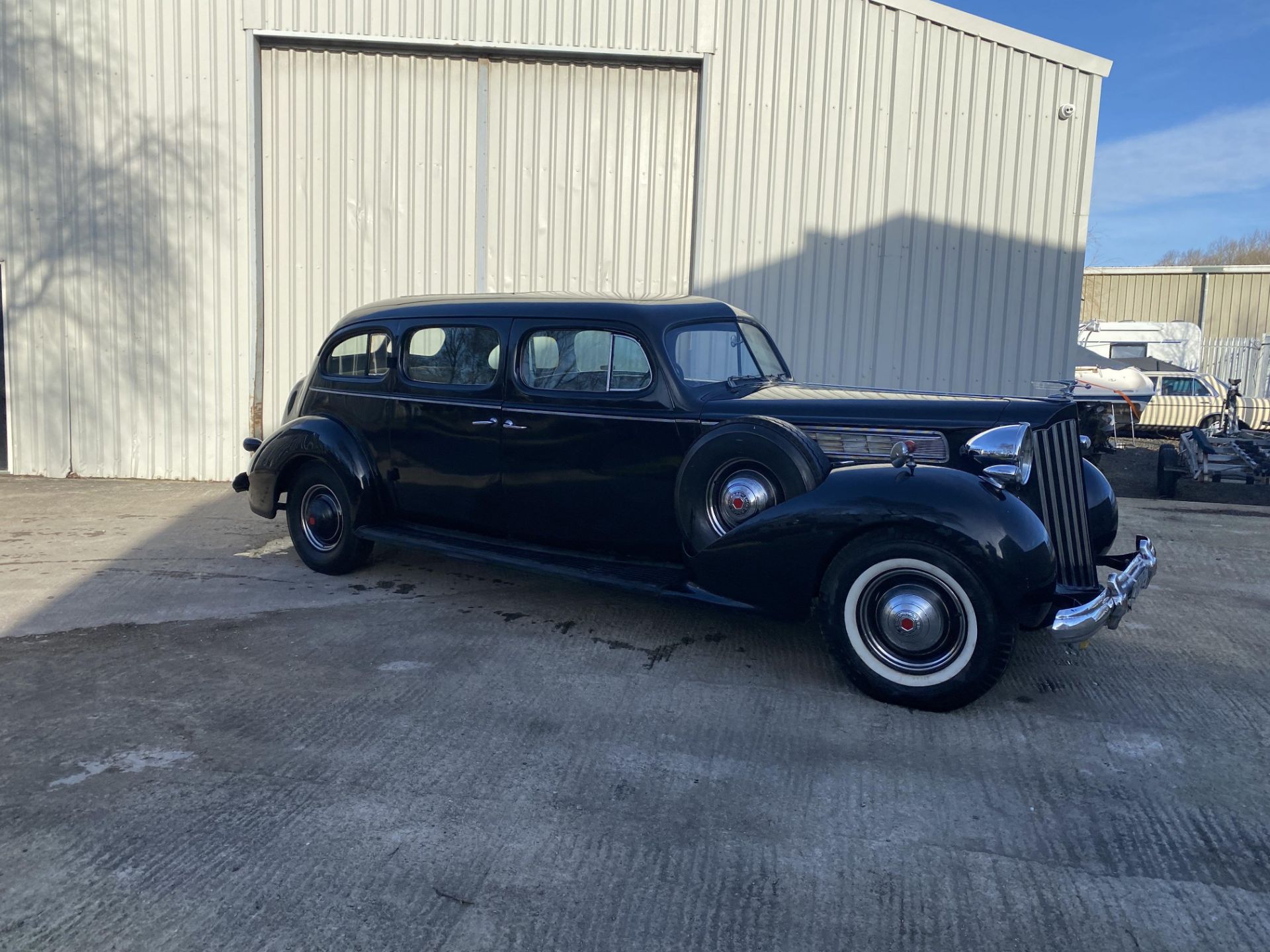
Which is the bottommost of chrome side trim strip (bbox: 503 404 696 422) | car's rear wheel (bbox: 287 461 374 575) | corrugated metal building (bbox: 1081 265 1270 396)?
car's rear wheel (bbox: 287 461 374 575)

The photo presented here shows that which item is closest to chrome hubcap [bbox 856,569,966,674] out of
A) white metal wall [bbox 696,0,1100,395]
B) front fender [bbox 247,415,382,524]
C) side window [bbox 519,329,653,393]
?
side window [bbox 519,329,653,393]

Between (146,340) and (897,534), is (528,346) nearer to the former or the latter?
(897,534)

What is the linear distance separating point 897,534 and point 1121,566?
1.62 metres

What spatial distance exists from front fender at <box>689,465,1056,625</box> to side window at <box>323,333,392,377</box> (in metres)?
2.47

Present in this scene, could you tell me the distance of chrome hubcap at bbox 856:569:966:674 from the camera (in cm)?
393

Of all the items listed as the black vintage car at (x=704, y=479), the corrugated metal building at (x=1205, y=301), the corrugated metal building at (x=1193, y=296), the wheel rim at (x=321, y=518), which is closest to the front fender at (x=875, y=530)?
the black vintage car at (x=704, y=479)

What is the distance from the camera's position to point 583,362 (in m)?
5.13

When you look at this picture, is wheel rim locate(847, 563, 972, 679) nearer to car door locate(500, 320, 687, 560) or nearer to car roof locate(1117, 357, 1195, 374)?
car door locate(500, 320, 687, 560)

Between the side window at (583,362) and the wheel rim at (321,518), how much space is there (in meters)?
1.65

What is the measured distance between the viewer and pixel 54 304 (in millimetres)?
9695

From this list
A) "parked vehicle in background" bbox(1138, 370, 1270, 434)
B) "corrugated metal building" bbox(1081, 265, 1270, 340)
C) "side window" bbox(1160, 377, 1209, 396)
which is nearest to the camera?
"parked vehicle in background" bbox(1138, 370, 1270, 434)

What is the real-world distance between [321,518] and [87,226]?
5607 mm

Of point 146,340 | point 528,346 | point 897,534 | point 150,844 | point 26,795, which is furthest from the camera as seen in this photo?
point 146,340

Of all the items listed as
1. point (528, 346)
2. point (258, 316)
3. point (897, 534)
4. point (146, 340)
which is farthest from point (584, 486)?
point (146, 340)
